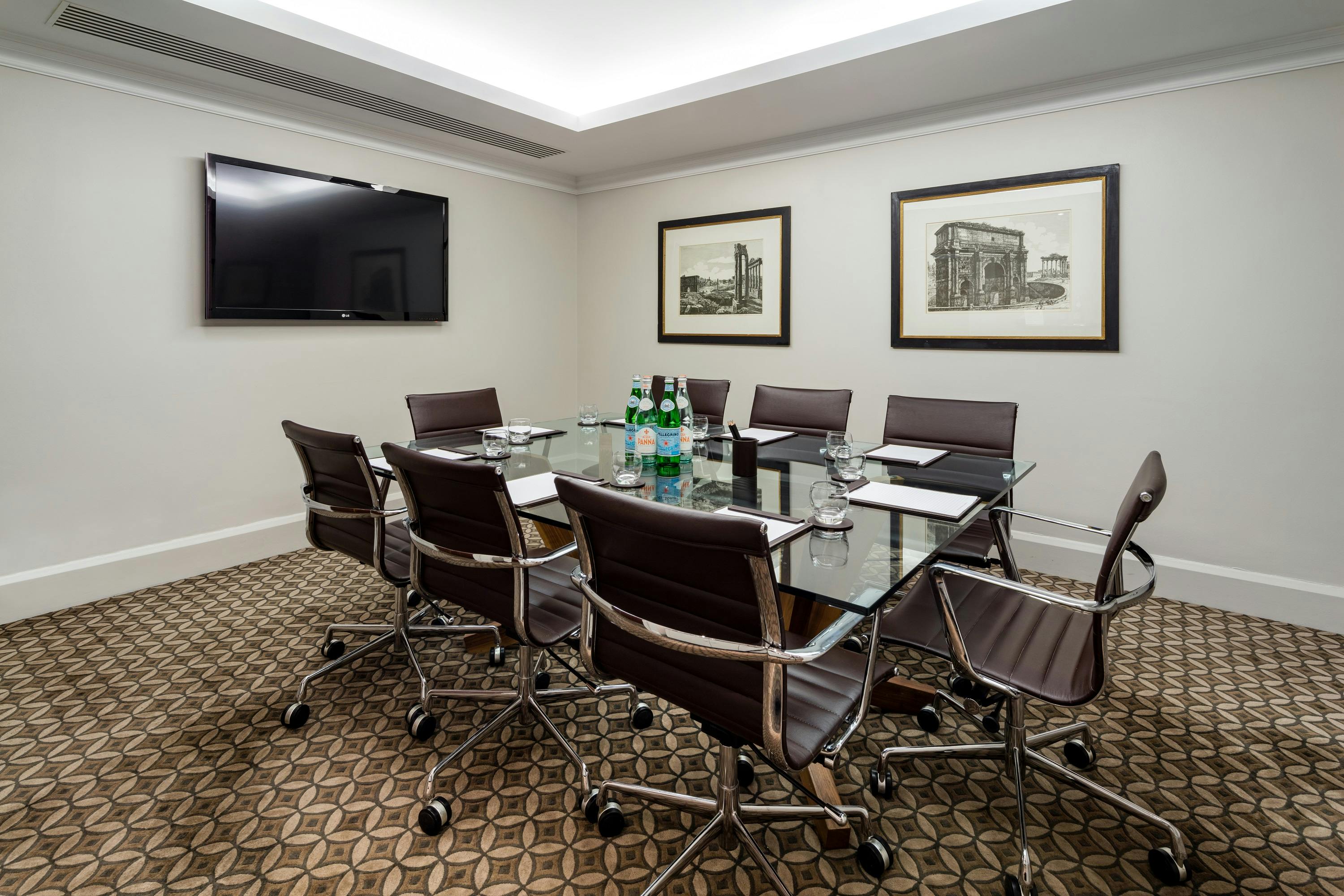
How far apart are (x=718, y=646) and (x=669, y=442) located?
114 centimetres

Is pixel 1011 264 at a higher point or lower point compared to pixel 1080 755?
higher

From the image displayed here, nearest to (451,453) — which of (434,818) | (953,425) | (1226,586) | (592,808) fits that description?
(434,818)

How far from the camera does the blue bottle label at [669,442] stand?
2314 mm

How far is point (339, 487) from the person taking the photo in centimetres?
228

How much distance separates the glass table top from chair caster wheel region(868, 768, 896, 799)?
0.76 m

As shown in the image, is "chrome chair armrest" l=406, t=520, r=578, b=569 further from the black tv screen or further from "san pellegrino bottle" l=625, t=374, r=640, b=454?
the black tv screen

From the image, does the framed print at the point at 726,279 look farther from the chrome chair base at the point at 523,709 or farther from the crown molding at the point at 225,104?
the chrome chair base at the point at 523,709

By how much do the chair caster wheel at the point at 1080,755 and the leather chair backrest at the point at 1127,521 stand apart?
2.57 ft

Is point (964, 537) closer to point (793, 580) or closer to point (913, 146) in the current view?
point (793, 580)

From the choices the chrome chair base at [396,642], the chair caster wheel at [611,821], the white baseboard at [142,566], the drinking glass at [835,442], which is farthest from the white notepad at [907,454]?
→ the white baseboard at [142,566]

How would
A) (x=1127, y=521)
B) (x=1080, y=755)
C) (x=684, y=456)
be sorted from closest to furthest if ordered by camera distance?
(x=1127, y=521) → (x=1080, y=755) → (x=684, y=456)

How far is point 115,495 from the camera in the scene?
3.38 m

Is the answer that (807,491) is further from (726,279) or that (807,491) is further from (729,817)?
(726,279)

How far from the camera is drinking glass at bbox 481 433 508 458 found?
2.62 meters
